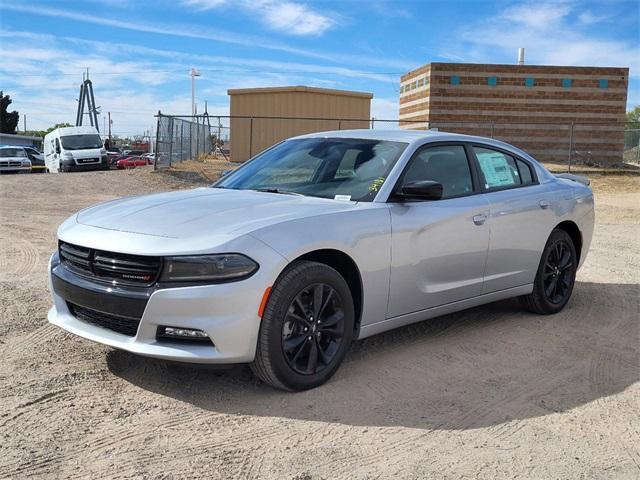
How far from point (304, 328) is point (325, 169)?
1.49 m

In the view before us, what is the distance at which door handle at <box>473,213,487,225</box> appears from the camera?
5164 mm

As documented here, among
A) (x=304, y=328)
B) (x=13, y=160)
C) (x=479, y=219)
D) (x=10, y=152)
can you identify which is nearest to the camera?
(x=304, y=328)

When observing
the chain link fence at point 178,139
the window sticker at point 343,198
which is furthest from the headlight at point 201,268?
the chain link fence at point 178,139

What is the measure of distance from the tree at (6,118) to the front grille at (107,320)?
3762 inches

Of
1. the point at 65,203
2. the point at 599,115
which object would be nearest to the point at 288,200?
the point at 65,203

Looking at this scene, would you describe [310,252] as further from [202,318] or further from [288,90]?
[288,90]

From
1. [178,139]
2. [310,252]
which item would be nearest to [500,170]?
[310,252]

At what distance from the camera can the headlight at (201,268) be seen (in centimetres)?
364

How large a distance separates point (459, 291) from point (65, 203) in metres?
12.1

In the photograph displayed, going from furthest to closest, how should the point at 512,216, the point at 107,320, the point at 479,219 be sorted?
the point at 512,216, the point at 479,219, the point at 107,320

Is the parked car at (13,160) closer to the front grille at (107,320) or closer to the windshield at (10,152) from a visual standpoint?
the windshield at (10,152)

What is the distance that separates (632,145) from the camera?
92.5 feet

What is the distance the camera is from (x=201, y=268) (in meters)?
3.66

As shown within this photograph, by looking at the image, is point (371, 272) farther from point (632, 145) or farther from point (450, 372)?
point (632, 145)
